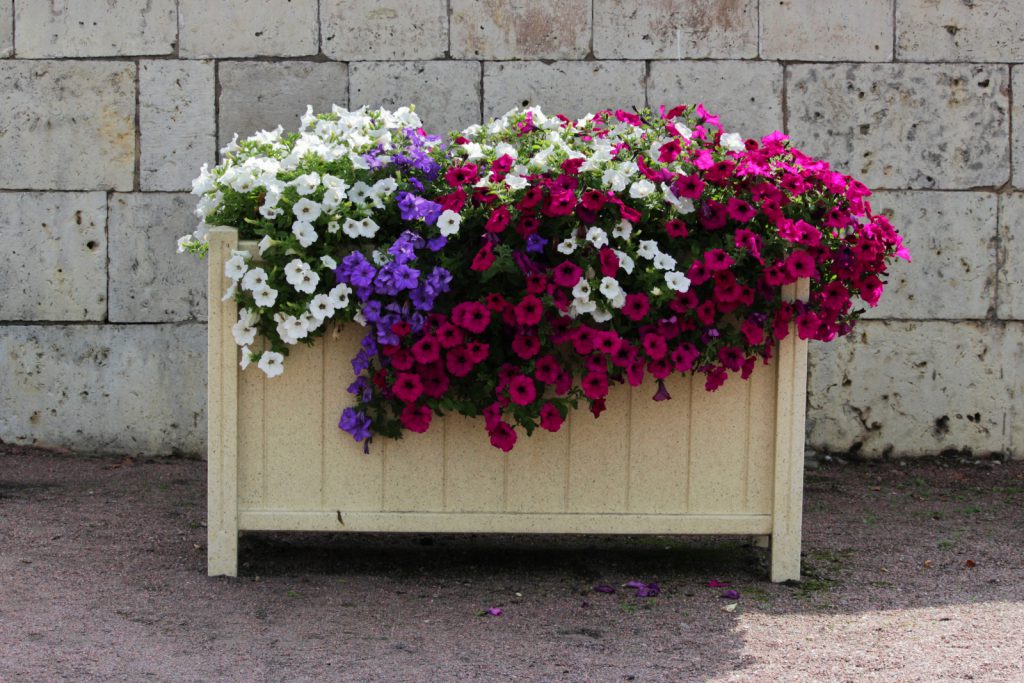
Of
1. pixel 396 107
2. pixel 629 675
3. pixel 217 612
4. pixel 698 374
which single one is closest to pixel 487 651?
pixel 629 675

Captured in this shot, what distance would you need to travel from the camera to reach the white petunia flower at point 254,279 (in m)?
3.26

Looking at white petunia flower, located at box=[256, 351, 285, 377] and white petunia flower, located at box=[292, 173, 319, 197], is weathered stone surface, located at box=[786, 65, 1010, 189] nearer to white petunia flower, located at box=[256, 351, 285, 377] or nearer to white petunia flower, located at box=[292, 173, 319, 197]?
white petunia flower, located at box=[292, 173, 319, 197]

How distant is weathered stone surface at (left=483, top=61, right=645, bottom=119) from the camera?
512cm

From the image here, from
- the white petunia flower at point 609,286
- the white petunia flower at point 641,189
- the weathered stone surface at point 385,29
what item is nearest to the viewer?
the white petunia flower at point 609,286

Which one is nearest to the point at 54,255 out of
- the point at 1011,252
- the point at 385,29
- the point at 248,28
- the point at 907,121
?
the point at 248,28

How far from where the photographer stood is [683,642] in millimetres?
3025

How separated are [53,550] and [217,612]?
899mm

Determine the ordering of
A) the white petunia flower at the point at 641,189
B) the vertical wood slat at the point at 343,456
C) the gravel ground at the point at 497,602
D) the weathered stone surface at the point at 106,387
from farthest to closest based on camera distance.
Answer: the weathered stone surface at the point at 106,387 < the vertical wood slat at the point at 343,456 < the white petunia flower at the point at 641,189 < the gravel ground at the point at 497,602

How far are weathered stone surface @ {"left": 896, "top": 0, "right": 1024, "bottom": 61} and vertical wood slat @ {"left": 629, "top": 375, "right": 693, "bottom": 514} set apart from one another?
250 centimetres

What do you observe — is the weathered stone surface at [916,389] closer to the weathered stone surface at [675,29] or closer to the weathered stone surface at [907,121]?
the weathered stone surface at [907,121]

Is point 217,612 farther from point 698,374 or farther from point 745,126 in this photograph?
point 745,126

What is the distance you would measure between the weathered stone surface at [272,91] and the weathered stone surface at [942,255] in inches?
93.6

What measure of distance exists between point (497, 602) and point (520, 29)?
8.86ft

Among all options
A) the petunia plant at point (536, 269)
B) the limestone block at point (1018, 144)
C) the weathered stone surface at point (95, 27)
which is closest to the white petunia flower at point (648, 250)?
the petunia plant at point (536, 269)
